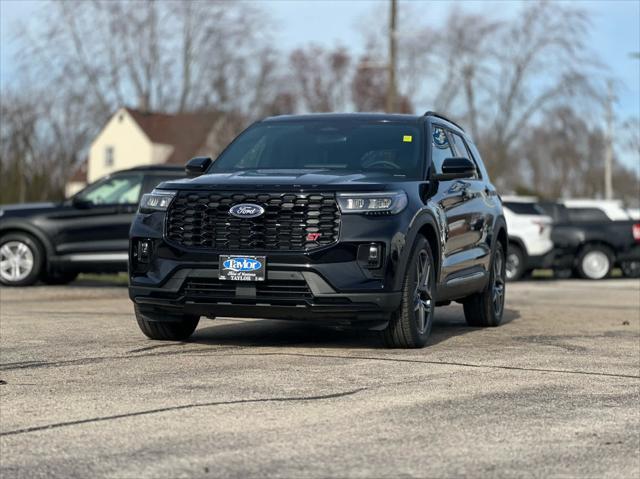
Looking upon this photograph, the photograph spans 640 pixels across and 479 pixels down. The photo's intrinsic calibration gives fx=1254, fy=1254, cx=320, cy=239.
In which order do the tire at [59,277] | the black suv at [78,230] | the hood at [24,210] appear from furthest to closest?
1. the tire at [59,277]
2. the hood at [24,210]
3. the black suv at [78,230]

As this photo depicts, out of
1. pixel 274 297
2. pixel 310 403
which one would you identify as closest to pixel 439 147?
pixel 274 297

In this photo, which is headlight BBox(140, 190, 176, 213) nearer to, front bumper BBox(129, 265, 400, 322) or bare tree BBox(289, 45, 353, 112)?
front bumper BBox(129, 265, 400, 322)

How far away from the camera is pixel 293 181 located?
882 centimetres

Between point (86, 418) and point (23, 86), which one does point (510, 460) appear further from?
point (23, 86)

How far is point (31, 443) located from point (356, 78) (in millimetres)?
68191

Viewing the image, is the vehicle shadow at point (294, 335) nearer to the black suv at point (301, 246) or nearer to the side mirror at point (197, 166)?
the black suv at point (301, 246)

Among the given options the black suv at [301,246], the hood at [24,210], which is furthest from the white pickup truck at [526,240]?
the black suv at [301,246]

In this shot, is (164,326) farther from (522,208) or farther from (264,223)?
(522,208)

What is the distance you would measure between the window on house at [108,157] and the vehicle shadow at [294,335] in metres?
70.4

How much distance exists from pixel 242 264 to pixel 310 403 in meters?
2.35

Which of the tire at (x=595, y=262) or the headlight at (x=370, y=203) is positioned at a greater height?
the headlight at (x=370, y=203)

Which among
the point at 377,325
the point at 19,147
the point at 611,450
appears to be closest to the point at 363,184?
the point at 377,325

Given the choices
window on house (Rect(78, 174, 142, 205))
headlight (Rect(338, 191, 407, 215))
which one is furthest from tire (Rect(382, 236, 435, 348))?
window on house (Rect(78, 174, 142, 205))

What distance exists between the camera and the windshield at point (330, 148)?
981 centimetres
